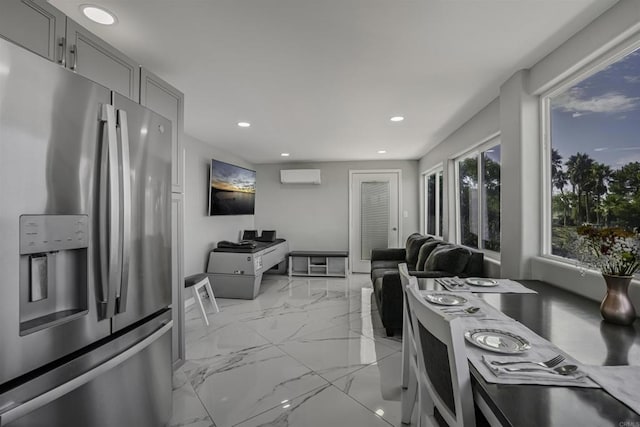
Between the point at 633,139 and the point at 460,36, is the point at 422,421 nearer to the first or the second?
the point at 633,139

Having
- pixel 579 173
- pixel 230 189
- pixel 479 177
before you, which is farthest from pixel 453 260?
pixel 230 189

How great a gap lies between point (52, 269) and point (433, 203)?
5.39 m

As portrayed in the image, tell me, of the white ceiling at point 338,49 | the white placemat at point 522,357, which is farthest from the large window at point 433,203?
the white placemat at point 522,357

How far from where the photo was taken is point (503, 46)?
77.2 inches

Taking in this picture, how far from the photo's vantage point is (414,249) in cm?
454

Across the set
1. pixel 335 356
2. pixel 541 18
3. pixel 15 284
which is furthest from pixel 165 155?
pixel 541 18

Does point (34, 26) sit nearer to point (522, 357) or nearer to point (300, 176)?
point (522, 357)

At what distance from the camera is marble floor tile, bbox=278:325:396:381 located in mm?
2428

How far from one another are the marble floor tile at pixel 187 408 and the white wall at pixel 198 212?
2120mm

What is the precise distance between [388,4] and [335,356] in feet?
8.40

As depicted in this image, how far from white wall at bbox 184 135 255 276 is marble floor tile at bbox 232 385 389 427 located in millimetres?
2701

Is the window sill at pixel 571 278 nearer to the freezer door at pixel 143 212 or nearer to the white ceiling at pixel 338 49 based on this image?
the white ceiling at pixel 338 49

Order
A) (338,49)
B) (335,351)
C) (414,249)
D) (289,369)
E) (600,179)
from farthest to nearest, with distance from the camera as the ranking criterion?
(414,249)
(335,351)
(289,369)
(338,49)
(600,179)

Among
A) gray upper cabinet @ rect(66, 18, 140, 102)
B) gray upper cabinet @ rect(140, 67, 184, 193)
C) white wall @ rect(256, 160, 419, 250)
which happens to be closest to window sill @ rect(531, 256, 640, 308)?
gray upper cabinet @ rect(140, 67, 184, 193)
